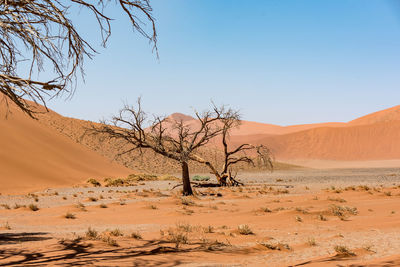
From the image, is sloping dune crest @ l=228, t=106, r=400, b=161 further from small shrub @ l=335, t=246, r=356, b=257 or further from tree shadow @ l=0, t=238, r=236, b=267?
tree shadow @ l=0, t=238, r=236, b=267

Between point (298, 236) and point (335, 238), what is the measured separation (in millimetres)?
801

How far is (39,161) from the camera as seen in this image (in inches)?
1289

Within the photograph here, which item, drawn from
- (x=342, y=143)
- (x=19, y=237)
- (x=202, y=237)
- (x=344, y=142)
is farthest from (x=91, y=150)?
(x=344, y=142)

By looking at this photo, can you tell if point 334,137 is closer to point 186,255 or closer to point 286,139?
point 286,139

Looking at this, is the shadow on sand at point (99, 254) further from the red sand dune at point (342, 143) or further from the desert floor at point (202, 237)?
the red sand dune at point (342, 143)

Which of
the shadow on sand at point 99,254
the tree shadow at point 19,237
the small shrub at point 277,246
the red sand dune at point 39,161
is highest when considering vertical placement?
the red sand dune at point 39,161

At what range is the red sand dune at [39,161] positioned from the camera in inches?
1094

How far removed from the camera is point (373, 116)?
421 feet

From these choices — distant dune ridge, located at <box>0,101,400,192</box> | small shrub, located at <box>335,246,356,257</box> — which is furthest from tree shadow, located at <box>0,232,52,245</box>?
distant dune ridge, located at <box>0,101,400,192</box>

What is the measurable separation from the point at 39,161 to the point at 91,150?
1663cm

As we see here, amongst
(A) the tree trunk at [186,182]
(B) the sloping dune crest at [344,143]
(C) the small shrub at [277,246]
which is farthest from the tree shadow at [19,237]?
(B) the sloping dune crest at [344,143]

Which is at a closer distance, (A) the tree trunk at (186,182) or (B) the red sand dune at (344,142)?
(A) the tree trunk at (186,182)

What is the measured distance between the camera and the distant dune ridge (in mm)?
30000

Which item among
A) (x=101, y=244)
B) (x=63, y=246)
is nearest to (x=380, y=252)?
(x=101, y=244)
